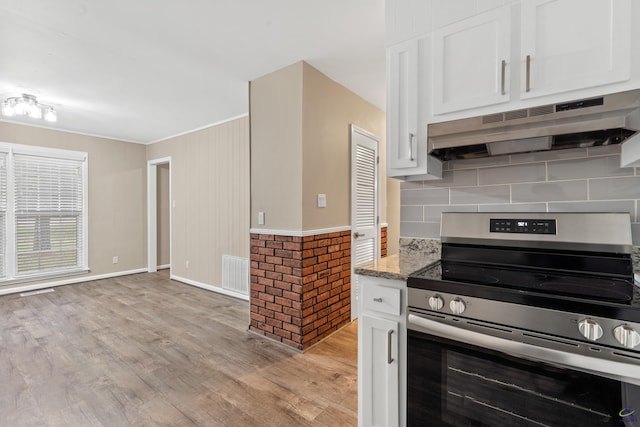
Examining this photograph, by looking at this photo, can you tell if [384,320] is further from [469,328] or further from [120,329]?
[120,329]

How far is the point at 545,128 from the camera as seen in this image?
50.0 inches

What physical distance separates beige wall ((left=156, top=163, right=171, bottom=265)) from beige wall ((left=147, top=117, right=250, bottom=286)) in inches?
33.1

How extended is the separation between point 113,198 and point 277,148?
4186 mm

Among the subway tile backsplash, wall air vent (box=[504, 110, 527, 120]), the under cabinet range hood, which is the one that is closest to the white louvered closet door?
the subway tile backsplash

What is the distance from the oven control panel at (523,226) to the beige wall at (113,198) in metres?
5.92

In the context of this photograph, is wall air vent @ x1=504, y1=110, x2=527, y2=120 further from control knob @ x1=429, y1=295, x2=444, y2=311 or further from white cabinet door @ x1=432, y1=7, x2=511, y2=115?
control knob @ x1=429, y1=295, x2=444, y2=311

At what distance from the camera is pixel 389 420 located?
136cm

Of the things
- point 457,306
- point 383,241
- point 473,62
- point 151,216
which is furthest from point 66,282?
point 473,62

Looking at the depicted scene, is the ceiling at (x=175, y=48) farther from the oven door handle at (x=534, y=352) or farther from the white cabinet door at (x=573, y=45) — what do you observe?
the oven door handle at (x=534, y=352)

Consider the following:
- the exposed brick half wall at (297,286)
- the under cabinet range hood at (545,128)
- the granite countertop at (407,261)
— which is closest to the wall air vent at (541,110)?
the under cabinet range hood at (545,128)

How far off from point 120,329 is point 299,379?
6.93 feet

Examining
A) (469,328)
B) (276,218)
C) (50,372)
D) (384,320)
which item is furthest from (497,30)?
(50,372)

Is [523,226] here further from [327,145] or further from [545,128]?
[327,145]

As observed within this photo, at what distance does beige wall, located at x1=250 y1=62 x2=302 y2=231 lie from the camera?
2590 millimetres
